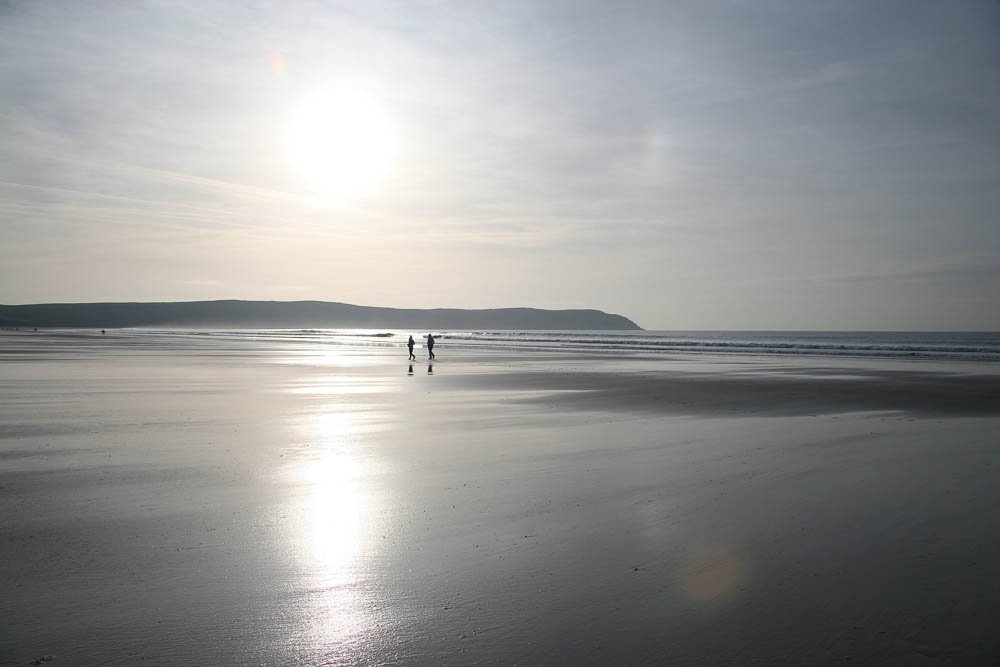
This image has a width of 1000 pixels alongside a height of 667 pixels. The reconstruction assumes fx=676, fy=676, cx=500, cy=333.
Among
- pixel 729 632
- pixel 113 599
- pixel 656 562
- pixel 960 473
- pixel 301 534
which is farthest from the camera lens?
pixel 960 473

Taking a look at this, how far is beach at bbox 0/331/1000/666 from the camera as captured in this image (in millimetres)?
4035

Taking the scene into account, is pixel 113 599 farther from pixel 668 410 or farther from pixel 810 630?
pixel 668 410

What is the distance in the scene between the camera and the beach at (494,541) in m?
4.04

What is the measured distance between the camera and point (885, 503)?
23.4 ft

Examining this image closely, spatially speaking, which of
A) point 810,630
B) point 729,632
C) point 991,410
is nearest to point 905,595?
point 810,630

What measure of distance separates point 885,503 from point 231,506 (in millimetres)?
6793

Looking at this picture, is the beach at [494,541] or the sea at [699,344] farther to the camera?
the sea at [699,344]

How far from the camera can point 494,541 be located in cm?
587

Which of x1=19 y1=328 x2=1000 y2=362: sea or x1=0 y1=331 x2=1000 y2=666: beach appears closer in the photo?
x1=0 y1=331 x2=1000 y2=666: beach

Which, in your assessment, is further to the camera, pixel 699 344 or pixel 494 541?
pixel 699 344

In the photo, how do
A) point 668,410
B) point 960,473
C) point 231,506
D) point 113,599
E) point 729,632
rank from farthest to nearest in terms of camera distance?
point 668,410 → point 960,473 → point 231,506 → point 113,599 → point 729,632

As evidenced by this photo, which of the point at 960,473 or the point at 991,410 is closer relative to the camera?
the point at 960,473

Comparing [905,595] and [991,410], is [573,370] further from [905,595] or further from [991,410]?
[905,595]

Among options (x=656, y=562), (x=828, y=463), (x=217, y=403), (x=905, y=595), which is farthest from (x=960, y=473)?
(x=217, y=403)
